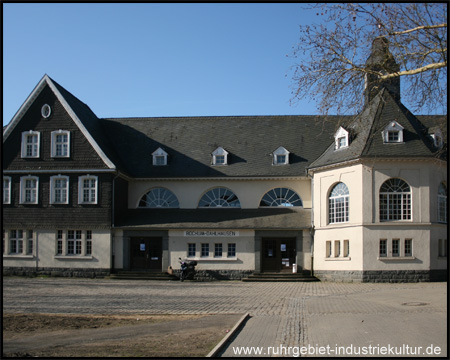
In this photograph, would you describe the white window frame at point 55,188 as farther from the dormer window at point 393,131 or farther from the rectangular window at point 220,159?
the dormer window at point 393,131

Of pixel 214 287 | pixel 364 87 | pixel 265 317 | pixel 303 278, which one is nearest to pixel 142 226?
pixel 214 287

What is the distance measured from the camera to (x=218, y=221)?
3528 centimetres

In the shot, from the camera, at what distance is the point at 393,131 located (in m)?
31.5

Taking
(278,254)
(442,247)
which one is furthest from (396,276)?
(278,254)

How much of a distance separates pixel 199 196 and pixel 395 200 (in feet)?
41.9

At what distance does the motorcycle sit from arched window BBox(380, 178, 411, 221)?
1162 cm

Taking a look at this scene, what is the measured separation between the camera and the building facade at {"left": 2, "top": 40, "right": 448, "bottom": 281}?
31.7m

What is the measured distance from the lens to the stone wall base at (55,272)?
3519 cm

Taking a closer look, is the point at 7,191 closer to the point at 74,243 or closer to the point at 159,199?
the point at 74,243

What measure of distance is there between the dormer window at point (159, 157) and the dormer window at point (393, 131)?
14689 mm

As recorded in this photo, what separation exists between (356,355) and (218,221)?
2459 centimetres

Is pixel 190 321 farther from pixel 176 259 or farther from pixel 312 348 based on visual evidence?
pixel 176 259

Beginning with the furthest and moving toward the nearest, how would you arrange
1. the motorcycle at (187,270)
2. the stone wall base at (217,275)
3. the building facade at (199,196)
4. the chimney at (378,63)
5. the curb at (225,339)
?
the stone wall base at (217,275) < the motorcycle at (187,270) < the building facade at (199,196) < the chimney at (378,63) < the curb at (225,339)

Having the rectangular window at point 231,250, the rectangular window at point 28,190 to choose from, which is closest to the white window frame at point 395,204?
the rectangular window at point 231,250
